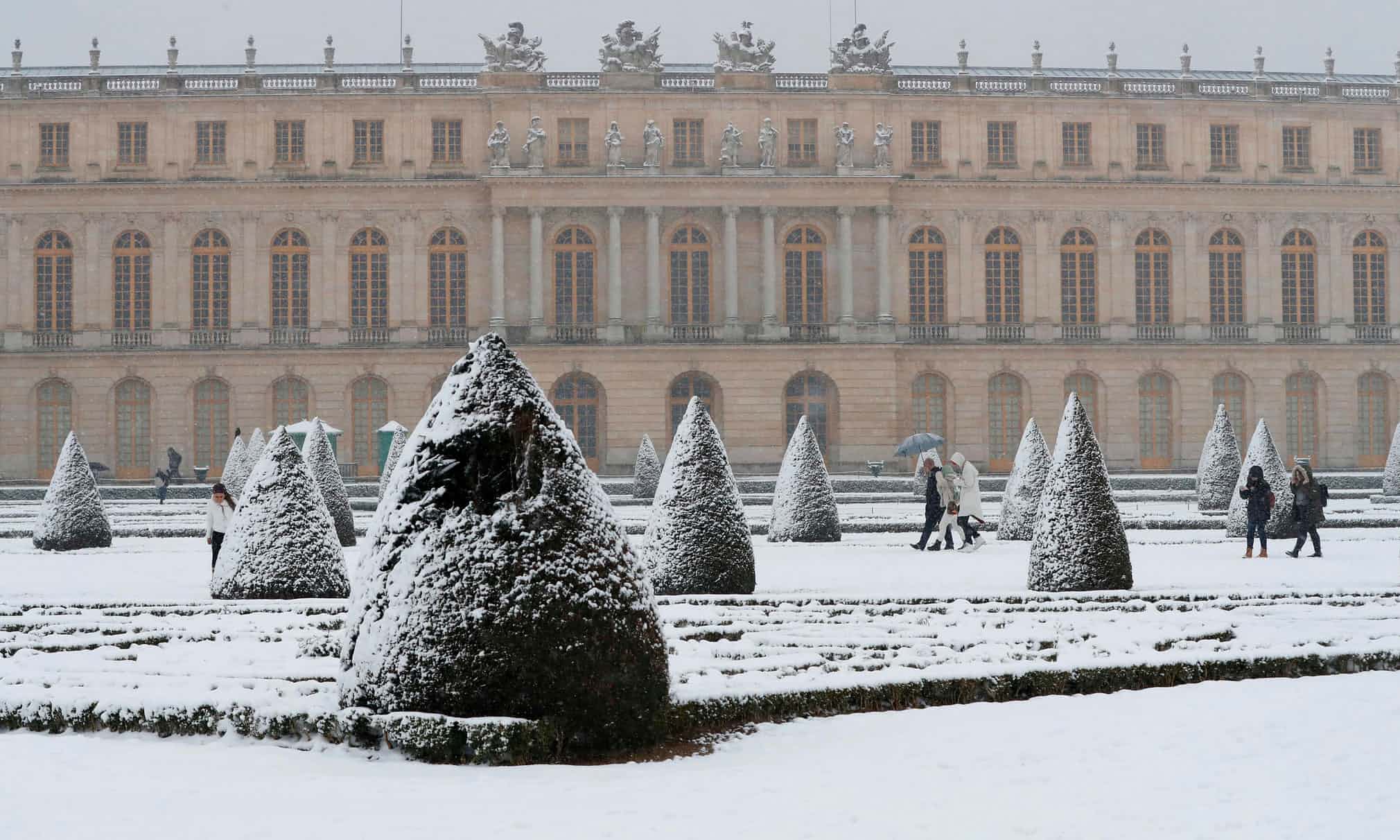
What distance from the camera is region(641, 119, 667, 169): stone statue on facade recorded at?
4606cm

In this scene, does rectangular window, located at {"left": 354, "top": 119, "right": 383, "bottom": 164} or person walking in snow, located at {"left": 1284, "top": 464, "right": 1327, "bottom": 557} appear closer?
person walking in snow, located at {"left": 1284, "top": 464, "right": 1327, "bottom": 557}

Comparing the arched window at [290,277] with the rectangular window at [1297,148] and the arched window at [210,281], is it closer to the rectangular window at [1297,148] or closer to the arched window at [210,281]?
the arched window at [210,281]

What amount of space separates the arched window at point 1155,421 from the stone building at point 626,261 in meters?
0.08

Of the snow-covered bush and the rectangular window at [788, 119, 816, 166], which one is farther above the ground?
the rectangular window at [788, 119, 816, 166]

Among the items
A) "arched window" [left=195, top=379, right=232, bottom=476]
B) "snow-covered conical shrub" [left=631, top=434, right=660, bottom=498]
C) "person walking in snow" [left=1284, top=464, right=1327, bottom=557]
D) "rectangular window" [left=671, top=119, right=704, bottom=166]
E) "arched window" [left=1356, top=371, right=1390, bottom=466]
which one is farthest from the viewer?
"arched window" [left=1356, top=371, right=1390, bottom=466]

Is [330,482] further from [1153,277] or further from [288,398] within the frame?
[1153,277]

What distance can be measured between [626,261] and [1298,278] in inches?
842

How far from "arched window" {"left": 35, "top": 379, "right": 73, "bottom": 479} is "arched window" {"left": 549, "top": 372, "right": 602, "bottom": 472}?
14.7 meters

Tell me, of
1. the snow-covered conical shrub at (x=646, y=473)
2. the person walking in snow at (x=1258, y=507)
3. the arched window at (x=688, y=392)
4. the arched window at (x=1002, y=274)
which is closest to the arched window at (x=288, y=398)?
the arched window at (x=688, y=392)

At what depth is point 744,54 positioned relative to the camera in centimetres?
4728

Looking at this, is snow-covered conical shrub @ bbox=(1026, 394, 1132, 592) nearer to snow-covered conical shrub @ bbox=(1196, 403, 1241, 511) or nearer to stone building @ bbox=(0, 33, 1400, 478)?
snow-covered conical shrub @ bbox=(1196, 403, 1241, 511)

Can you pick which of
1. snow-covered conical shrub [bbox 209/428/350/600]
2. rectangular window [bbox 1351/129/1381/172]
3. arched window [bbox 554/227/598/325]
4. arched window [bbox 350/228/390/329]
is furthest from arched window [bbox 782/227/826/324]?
snow-covered conical shrub [bbox 209/428/350/600]

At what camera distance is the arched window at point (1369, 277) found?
161 feet

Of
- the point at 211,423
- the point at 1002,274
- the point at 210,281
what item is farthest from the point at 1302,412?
the point at 210,281
